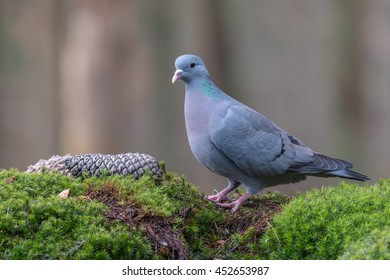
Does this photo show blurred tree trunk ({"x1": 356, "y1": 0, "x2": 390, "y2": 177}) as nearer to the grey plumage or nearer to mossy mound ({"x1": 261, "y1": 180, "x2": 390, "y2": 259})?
the grey plumage

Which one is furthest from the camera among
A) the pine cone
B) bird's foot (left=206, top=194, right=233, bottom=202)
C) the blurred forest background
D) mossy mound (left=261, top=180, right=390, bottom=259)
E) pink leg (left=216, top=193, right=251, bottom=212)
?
the blurred forest background

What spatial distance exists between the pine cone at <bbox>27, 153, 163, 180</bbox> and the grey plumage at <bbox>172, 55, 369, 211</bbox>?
2.16ft

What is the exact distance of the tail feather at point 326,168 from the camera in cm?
643

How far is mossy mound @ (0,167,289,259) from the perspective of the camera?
4.47m

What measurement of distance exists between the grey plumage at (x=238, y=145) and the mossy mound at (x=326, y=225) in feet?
3.65

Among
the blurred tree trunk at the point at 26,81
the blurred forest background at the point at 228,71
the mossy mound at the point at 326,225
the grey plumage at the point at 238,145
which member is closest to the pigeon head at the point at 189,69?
the grey plumage at the point at 238,145

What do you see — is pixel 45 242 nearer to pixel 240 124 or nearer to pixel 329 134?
pixel 240 124

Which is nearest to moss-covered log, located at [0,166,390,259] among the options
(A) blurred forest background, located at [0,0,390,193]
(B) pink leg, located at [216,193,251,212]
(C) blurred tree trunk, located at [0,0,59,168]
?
(B) pink leg, located at [216,193,251,212]

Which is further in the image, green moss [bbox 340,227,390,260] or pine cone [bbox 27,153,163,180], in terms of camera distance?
pine cone [bbox 27,153,163,180]

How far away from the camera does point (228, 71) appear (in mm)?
10883

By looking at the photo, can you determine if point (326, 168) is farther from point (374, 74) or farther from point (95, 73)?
point (95, 73)

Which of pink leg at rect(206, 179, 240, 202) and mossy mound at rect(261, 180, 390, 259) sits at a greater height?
mossy mound at rect(261, 180, 390, 259)

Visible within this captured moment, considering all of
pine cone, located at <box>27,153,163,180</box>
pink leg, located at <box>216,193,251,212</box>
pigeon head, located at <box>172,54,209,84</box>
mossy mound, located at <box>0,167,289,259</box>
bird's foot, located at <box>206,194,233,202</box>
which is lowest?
bird's foot, located at <box>206,194,233,202</box>

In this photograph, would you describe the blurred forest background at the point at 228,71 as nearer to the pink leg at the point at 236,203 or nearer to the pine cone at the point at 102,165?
the pink leg at the point at 236,203
